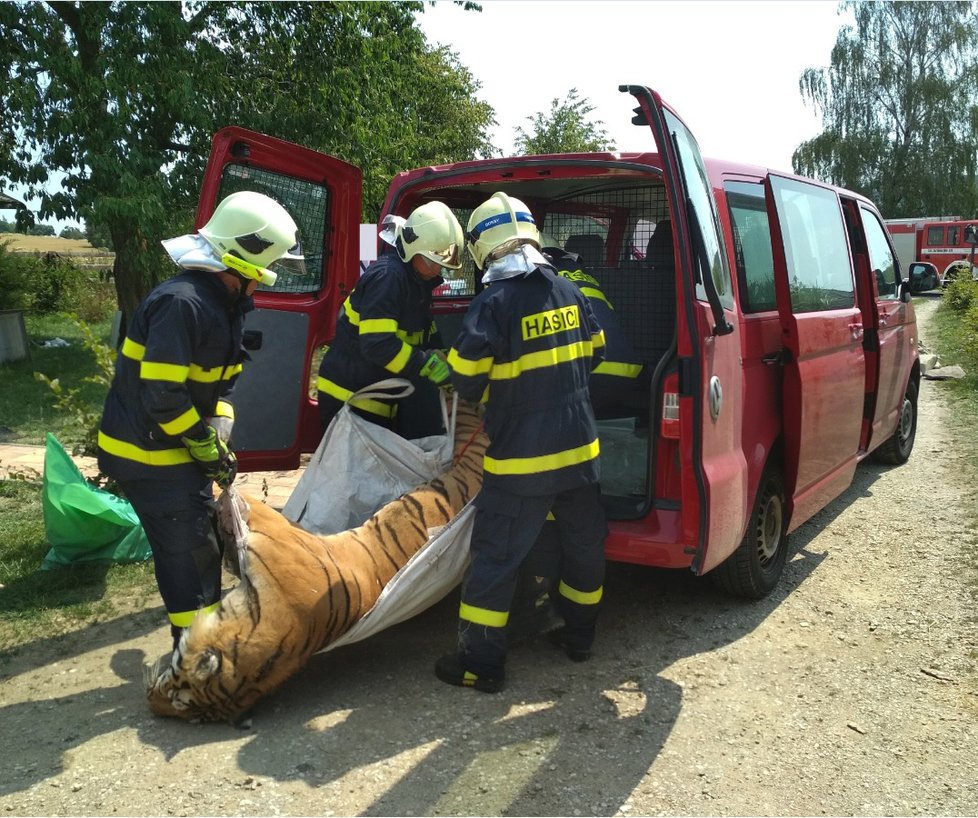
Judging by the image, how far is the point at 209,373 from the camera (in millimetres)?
3143

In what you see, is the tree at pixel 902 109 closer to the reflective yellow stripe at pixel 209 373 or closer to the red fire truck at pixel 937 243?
the red fire truck at pixel 937 243

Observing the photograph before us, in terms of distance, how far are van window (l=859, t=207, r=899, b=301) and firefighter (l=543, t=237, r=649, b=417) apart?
212 cm

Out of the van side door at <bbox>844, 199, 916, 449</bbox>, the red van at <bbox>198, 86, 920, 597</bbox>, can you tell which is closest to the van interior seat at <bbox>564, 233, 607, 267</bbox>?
the red van at <bbox>198, 86, 920, 597</bbox>

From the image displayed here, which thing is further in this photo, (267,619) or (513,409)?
(513,409)

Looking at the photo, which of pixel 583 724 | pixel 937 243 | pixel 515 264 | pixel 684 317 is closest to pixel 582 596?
pixel 583 724

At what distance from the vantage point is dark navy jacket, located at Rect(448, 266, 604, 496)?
124 inches

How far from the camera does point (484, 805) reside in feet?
8.45

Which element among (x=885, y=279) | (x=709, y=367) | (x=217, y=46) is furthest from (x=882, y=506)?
(x=217, y=46)

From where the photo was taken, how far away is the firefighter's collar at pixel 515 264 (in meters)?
3.20

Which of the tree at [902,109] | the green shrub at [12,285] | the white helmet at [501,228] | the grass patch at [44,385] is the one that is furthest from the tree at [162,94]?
the tree at [902,109]

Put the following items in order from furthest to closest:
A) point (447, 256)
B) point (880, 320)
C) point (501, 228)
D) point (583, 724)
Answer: point (880, 320) → point (447, 256) → point (501, 228) → point (583, 724)

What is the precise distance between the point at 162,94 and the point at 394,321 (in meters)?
6.06

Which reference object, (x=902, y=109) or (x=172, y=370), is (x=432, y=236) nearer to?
(x=172, y=370)

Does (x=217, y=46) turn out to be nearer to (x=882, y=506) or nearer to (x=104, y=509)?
(x=104, y=509)
